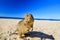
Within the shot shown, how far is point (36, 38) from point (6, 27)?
1762 millimetres

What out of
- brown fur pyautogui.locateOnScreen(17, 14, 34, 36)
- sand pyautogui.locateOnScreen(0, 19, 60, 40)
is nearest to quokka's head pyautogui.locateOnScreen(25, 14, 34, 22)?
brown fur pyautogui.locateOnScreen(17, 14, 34, 36)

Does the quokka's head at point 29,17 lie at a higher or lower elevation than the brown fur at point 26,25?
higher

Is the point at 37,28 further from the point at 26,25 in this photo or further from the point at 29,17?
the point at 29,17

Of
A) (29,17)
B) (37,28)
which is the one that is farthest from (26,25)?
(37,28)

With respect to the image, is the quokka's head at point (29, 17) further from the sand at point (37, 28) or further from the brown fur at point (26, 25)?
the sand at point (37, 28)

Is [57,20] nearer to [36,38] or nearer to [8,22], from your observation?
[8,22]

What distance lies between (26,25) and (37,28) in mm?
1485

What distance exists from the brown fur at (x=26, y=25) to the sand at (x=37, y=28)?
31 cm

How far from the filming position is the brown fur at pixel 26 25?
4730 mm

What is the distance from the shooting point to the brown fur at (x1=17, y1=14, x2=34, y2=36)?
4730 millimetres

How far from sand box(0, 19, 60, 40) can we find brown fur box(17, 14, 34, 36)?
311mm

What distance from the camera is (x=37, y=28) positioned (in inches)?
248

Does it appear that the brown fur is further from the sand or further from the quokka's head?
the sand

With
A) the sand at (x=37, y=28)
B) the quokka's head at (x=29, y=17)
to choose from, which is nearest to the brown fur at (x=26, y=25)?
the quokka's head at (x=29, y=17)
